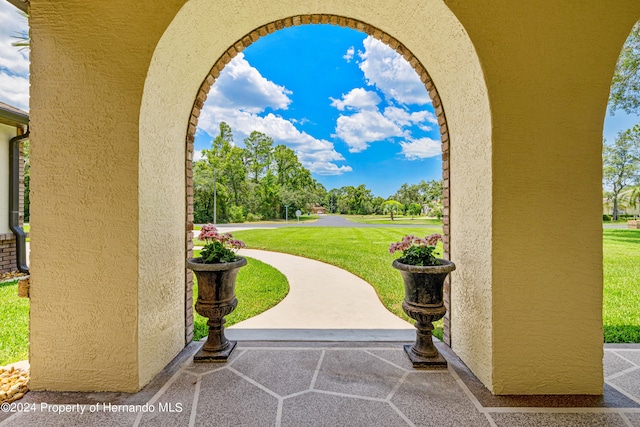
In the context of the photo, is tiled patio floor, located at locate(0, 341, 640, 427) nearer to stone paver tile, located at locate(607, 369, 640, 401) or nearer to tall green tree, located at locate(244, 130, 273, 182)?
stone paver tile, located at locate(607, 369, 640, 401)

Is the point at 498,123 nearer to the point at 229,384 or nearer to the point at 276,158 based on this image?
the point at 229,384

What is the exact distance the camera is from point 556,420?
5.47 feet

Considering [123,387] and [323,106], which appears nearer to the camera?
[123,387]

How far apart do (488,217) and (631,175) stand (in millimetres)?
25299

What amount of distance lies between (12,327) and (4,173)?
387 centimetres

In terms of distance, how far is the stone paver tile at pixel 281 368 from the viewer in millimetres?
1984

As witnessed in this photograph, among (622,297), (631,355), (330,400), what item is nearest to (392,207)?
(622,297)

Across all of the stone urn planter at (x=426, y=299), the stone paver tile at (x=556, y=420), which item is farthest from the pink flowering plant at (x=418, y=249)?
Result: the stone paver tile at (x=556, y=420)

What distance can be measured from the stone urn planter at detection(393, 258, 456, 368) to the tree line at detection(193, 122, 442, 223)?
22075 mm

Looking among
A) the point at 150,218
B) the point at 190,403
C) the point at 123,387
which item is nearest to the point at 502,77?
the point at 150,218

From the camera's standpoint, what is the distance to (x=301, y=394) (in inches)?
74.2

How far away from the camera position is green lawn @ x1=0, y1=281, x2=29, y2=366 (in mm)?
2479

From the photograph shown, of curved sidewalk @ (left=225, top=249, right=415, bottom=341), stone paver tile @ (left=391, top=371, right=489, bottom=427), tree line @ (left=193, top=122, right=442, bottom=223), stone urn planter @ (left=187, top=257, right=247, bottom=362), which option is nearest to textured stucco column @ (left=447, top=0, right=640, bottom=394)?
stone paver tile @ (left=391, top=371, right=489, bottom=427)

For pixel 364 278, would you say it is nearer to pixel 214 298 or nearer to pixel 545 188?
pixel 214 298
